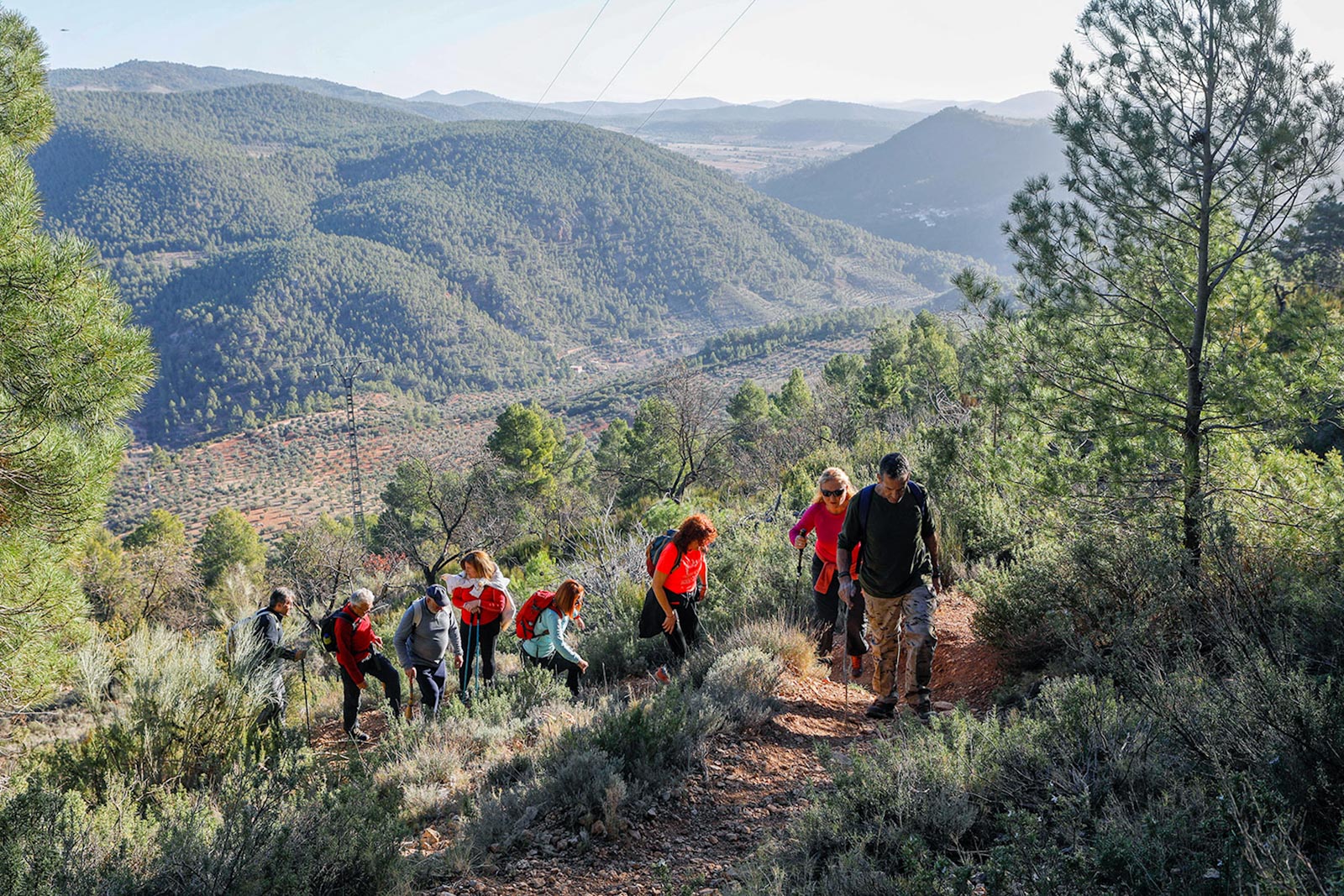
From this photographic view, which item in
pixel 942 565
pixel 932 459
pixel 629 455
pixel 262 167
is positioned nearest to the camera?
pixel 942 565

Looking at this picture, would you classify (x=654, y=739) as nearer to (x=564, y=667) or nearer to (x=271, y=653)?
(x=564, y=667)

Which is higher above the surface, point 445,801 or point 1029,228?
point 1029,228

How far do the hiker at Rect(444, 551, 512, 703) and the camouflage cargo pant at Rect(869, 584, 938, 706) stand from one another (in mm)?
2754

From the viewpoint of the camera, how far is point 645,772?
401 cm

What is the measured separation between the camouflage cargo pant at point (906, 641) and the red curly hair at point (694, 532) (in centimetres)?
121

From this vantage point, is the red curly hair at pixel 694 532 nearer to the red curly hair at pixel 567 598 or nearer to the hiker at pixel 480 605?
the red curly hair at pixel 567 598

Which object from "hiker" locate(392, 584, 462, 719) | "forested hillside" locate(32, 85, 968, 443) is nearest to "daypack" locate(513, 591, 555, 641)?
"hiker" locate(392, 584, 462, 719)

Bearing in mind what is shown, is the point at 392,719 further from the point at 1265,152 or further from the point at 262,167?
the point at 262,167

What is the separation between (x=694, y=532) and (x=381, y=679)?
2685mm

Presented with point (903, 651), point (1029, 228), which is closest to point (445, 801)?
point (903, 651)

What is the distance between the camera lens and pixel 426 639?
579 cm

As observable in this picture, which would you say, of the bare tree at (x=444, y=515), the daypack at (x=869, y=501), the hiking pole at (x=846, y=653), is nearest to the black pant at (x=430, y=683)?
the hiking pole at (x=846, y=653)

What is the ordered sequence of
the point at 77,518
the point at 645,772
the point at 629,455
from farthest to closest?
the point at 629,455, the point at 77,518, the point at 645,772

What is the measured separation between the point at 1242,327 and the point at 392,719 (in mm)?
5939
